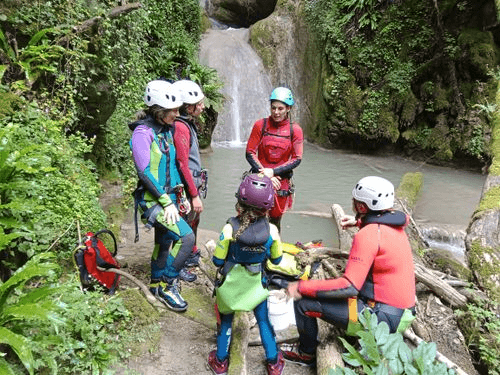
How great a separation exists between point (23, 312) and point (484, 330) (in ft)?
13.6

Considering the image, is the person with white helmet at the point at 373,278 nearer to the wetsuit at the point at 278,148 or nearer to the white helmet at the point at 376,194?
the white helmet at the point at 376,194

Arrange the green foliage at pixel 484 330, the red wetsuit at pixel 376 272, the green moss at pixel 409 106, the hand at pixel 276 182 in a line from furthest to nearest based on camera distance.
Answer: the green moss at pixel 409 106
the hand at pixel 276 182
the green foliage at pixel 484 330
the red wetsuit at pixel 376 272

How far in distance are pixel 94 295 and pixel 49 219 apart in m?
0.96

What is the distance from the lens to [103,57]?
22.2ft

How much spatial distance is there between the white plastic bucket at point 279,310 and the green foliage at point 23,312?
1.84 meters

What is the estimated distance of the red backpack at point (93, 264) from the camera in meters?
3.74

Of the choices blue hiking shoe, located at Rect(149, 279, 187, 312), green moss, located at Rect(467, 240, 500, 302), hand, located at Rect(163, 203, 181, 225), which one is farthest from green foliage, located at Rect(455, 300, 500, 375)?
hand, located at Rect(163, 203, 181, 225)

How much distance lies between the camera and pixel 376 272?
3117mm

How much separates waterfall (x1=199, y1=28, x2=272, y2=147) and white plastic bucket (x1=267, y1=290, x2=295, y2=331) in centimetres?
1139

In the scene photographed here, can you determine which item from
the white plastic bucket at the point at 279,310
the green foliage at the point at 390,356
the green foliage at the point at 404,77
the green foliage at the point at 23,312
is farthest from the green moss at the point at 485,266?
the green foliage at the point at 404,77

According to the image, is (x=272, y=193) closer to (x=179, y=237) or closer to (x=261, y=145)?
(x=179, y=237)

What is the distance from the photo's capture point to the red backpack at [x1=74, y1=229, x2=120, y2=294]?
12.3 ft

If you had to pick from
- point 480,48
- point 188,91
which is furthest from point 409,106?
point 188,91

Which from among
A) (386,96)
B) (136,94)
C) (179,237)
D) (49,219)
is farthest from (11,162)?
(386,96)
